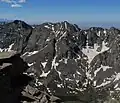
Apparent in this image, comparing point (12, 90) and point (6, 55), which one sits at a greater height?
point (6, 55)

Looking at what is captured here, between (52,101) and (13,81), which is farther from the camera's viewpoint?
(52,101)

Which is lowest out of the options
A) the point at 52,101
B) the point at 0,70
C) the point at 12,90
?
the point at 52,101

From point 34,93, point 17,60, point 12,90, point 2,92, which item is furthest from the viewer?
point 34,93

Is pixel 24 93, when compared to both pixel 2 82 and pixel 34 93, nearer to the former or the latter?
pixel 34 93

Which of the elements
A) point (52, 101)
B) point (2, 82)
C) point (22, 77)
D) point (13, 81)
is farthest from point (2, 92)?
point (52, 101)

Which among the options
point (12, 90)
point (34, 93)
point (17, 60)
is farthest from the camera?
point (34, 93)

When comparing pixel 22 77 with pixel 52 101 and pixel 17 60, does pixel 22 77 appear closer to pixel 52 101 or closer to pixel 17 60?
pixel 17 60

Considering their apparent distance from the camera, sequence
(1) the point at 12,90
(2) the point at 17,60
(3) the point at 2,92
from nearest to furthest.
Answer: (3) the point at 2,92 → (1) the point at 12,90 → (2) the point at 17,60

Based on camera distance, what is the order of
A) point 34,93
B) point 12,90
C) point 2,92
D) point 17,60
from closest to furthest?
point 2,92, point 12,90, point 17,60, point 34,93

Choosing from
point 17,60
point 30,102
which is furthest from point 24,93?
point 17,60
